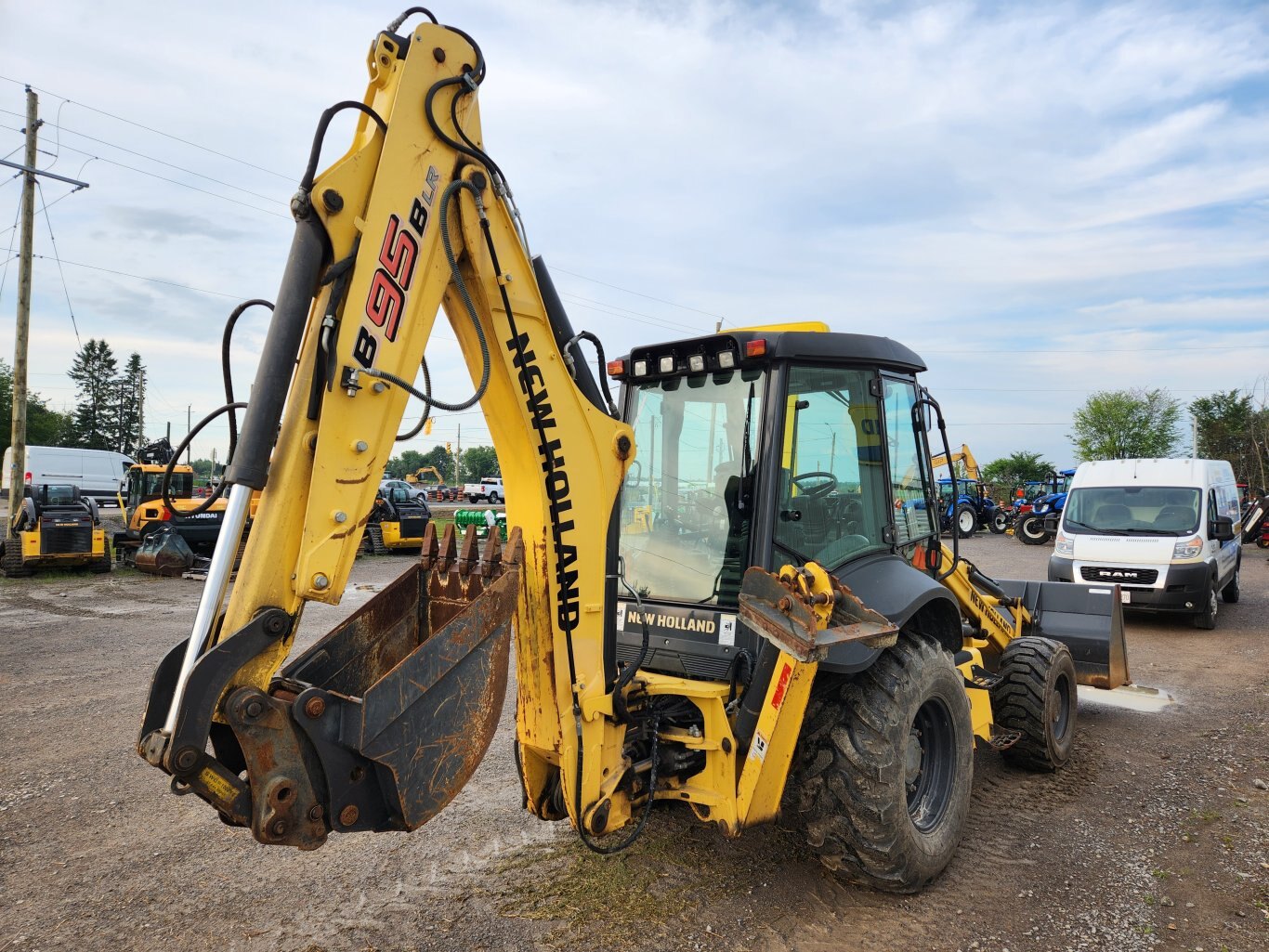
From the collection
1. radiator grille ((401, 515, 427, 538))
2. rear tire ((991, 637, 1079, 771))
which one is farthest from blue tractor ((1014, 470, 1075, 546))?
rear tire ((991, 637, 1079, 771))

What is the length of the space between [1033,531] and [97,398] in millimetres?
79752

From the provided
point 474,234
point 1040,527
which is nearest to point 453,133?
point 474,234

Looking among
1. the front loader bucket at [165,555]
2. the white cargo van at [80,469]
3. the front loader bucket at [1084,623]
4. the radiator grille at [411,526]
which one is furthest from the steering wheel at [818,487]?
the white cargo van at [80,469]

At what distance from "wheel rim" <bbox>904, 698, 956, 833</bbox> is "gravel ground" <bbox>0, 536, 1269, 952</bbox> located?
31 cm

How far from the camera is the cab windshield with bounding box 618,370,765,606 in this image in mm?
3777

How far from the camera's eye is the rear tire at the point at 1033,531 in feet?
75.5

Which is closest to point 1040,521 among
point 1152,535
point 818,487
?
point 1152,535

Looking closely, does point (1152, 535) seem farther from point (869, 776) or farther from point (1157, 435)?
point (1157, 435)

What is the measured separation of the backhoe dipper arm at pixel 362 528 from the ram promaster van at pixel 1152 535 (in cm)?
919

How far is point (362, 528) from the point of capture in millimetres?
2561

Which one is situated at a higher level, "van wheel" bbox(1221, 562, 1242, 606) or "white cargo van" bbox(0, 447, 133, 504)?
"white cargo van" bbox(0, 447, 133, 504)

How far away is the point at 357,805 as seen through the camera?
2410 millimetres

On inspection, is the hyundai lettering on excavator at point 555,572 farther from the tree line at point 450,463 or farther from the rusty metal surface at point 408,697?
the tree line at point 450,463

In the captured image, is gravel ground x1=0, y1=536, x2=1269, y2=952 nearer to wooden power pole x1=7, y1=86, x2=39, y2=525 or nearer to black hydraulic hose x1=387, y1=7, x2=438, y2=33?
black hydraulic hose x1=387, y1=7, x2=438, y2=33
